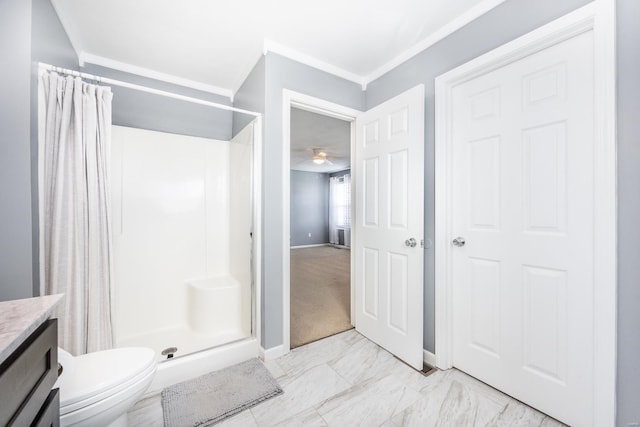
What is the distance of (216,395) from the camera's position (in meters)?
1.55

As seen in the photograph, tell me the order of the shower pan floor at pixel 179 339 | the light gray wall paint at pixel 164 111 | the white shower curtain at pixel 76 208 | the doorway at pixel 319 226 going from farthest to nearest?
the doorway at pixel 319 226
the light gray wall paint at pixel 164 111
the shower pan floor at pixel 179 339
the white shower curtain at pixel 76 208

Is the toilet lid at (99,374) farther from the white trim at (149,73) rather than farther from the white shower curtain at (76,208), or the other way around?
the white trim at (149,73)

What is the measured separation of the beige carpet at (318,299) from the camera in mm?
2400

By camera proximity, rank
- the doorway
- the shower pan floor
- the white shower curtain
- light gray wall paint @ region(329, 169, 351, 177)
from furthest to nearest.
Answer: light gray wall paint @ region(329, 169, 351, 177)
the doorway
the shower pan floor
the white shower curtain

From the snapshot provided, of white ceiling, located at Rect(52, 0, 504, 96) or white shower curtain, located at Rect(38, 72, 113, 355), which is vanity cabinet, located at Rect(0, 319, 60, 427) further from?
white ceiling, located at Rect(52, 0, 504, 96)

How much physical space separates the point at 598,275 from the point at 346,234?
6536 mm

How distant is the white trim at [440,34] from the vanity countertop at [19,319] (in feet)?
8.06

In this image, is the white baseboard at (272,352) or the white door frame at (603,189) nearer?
the white door frame at (603,189)

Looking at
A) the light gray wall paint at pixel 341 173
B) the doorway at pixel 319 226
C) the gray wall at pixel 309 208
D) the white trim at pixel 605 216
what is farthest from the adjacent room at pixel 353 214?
the light gray wall paint at pixel 341 173

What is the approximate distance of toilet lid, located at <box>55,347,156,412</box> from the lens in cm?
96

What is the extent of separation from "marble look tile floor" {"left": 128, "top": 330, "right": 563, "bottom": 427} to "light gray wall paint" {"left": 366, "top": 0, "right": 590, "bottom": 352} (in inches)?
12.7

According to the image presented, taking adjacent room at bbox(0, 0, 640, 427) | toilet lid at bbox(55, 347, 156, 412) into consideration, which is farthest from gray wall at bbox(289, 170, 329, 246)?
toilet lid at bbox(55, 347, 156, 412)

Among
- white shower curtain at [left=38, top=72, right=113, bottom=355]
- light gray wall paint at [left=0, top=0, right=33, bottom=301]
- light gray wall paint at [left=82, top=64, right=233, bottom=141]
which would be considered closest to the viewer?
light gray wall paint at [left=0, top=0, right=33, bottom=301]

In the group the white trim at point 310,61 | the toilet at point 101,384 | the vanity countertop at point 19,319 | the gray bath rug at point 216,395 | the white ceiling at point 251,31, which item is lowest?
the gray bath rug at point 216,395
